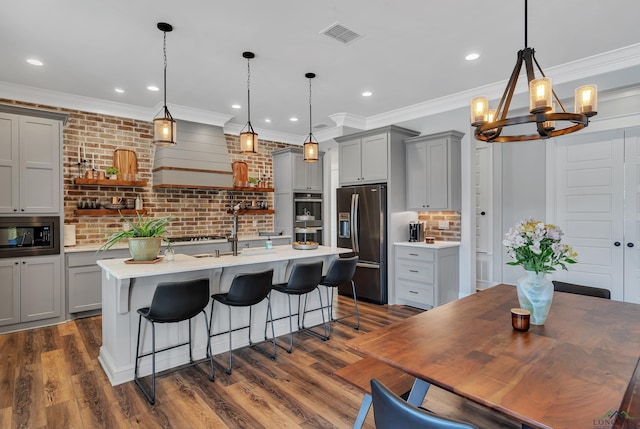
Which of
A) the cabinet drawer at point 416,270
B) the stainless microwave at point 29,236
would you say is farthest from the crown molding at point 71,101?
the cabinet drawer at point 416,270

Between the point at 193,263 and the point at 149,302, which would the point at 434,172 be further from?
the point at 149,302

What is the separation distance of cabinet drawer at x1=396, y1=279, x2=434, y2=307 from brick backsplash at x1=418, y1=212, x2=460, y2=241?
0.87 m

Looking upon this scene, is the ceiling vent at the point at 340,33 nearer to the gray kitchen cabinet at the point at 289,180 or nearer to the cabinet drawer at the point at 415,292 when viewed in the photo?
the cabinet drawer at the point at 415,292

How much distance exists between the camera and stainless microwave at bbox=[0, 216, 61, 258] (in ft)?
12.8

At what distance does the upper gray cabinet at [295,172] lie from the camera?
21.2ft

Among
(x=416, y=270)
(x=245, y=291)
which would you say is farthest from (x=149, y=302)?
(x=416, y=270)

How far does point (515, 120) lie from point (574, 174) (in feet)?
10.5

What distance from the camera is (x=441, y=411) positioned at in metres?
2.38

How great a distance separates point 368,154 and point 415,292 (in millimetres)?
2105

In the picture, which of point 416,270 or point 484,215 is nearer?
point 416,270

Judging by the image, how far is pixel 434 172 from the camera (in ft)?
16.1

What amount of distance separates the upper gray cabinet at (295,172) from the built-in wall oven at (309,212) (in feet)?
0.49

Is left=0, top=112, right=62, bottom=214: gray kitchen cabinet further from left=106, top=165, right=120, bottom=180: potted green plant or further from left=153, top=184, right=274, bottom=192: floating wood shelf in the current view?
left=153, top=184, right=274, bottom=192: floating wood shelf

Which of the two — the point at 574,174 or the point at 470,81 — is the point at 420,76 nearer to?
the point at 470,81
